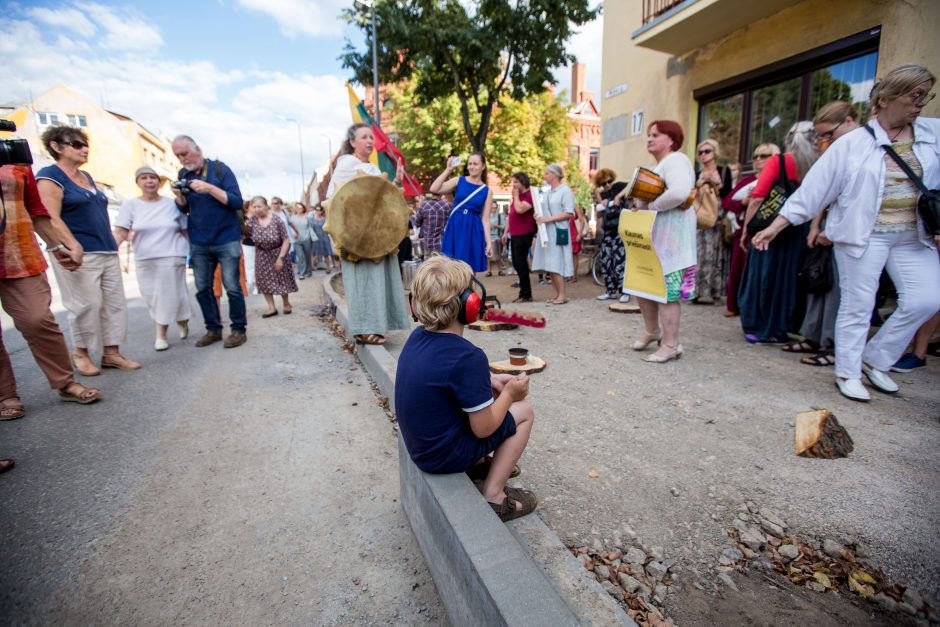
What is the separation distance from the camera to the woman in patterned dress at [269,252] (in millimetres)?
7508

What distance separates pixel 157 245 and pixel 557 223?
5.11 metres

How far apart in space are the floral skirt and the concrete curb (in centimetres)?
273

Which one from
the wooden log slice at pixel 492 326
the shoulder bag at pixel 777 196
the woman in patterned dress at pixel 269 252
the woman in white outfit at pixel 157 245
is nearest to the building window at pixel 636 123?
the shoulder bag at pixel 777 196

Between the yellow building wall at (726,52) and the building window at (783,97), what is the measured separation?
216mm

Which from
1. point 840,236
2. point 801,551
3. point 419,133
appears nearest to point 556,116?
point 419,133

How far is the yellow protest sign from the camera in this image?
414cm

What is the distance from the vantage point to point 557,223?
7070 mm

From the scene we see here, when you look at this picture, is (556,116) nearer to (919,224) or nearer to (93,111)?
(919,224)

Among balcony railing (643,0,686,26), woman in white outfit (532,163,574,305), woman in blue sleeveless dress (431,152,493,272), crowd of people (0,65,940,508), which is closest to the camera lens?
crowd of people (0,65,940,508)

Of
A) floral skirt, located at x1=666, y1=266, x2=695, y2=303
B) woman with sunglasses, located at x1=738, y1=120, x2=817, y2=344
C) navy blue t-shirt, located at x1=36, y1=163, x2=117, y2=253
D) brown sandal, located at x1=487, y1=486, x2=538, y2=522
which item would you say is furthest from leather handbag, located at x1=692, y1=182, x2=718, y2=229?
navy blue t-shirt, located at x1=36, y1=163, x2=117, y2=253

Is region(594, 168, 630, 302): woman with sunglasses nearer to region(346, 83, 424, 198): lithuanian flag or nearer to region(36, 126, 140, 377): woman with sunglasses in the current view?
region(346, 83, 424, 198): lithuanian flag

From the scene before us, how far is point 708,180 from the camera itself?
5.22 meters

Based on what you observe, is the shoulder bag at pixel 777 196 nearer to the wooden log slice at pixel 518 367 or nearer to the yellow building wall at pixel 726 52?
the wooden log slice at pixel 518 367

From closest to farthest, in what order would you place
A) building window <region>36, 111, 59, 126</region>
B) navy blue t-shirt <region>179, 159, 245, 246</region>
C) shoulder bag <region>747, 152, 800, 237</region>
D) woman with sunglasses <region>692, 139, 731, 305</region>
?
shoulder bag <region>747, 152, 800, 237</region>
navy blue t-shirt <region>179, 159, 245, 246</region>
woman with sunglasses <region>692, 139, 731, 305</region>
building window <region>36, 111, 59, 126</region>
